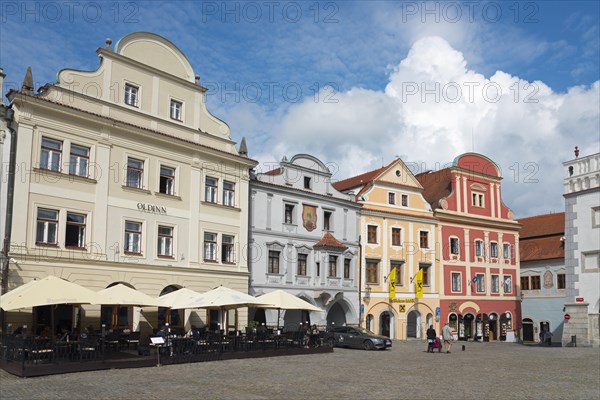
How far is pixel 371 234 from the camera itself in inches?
1684

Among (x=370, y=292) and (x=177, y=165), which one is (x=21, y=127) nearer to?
(x=177, y=165)

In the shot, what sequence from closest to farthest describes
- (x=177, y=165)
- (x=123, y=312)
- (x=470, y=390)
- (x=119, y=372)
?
(x=470, y=390), (x=119, y=372), (x=123, y=312), (x=177, y=165)

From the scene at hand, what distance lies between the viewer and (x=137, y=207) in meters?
29.4

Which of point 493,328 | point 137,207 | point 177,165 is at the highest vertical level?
point 177,165

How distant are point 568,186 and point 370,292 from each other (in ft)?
47.2

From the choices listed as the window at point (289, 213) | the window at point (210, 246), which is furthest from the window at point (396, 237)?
the window at point (210, 246)

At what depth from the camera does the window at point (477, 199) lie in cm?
4916

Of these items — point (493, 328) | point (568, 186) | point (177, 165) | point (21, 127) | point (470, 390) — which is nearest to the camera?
point (470, 390)

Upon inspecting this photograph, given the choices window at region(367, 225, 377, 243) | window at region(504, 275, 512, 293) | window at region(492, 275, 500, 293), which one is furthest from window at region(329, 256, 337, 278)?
window at region(504, 275, 512, 293)

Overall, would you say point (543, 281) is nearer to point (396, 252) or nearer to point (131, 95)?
point (396, 252)

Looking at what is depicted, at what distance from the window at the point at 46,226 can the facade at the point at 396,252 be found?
68.8 ft

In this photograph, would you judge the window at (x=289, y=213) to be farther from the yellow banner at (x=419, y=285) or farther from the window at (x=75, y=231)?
the window at (x=75, y=231)

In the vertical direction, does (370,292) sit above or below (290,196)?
below

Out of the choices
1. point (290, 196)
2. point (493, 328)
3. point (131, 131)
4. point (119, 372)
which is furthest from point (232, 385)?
point (493, 328)
